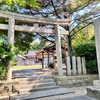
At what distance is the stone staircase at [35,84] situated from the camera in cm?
601

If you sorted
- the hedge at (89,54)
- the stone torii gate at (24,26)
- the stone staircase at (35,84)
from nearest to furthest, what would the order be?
the stone staircase at (35,84) → the stone torii gate at (24,26) → the hedge at (89,54)

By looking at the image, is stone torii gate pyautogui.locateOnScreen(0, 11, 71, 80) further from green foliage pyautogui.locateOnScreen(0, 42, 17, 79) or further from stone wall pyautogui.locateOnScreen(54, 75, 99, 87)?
stone wall pyautogui.locateOnScreen(54, 75, 99, 87)

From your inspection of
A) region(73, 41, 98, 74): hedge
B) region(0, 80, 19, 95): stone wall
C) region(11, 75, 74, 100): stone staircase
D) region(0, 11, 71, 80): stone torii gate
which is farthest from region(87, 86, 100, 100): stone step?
region(0, 80, 19, 95): stone wall

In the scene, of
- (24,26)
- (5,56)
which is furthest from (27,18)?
(5,56)

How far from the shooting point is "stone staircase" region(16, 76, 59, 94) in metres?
6.01

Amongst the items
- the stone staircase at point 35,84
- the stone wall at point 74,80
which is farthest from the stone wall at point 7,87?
the stone wall at point 74,80

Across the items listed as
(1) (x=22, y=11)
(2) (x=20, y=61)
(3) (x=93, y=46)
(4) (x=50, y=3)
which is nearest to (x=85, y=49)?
(3) (x=93, y=46)

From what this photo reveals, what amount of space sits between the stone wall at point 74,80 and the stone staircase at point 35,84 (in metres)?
0.31

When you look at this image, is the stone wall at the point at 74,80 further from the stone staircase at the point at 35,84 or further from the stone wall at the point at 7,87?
the stone wall at the point at 7,87

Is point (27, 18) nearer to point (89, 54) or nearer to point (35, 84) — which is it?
point (35, 84)

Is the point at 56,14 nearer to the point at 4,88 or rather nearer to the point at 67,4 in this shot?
the point at 67,4

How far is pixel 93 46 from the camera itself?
7730mm

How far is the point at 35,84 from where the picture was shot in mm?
6422

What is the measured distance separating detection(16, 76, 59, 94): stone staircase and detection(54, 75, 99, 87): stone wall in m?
0.31
